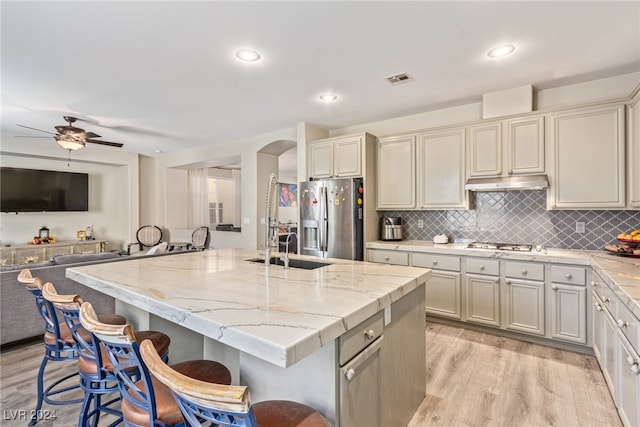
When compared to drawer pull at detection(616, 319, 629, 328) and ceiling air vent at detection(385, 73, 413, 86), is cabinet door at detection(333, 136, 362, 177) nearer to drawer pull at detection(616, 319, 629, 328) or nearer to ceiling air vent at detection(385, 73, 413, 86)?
ceiling air vent at detection(385, 73, 413, 86)

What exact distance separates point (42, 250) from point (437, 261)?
6696 mm

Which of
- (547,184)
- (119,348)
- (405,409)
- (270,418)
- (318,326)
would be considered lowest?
(405,409)

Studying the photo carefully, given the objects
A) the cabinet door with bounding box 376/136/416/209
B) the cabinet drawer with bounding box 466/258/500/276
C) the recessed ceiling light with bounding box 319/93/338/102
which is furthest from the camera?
the cabinet door with bounding box 376/136/416/209

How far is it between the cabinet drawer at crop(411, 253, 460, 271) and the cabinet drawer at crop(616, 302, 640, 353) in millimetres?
1577

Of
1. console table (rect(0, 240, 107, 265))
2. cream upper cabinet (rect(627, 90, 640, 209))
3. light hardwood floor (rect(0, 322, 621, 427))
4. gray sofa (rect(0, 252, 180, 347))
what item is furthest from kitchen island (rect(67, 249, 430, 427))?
console table (rect(0, 240, 107, 265))

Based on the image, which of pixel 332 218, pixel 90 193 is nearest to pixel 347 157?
pixel 332 218

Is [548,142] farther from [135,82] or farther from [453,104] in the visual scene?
[135,82]

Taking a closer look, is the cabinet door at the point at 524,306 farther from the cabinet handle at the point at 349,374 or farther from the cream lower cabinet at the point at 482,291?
the cabinet handle at the point at 349,374

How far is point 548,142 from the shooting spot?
2.99 meters

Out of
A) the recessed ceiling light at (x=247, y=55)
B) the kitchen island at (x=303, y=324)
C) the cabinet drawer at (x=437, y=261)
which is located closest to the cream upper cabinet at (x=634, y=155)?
the cabinet drawer at (x=437, y=261)

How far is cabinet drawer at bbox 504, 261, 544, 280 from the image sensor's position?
287 centimetres

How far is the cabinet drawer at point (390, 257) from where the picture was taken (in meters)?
3.62

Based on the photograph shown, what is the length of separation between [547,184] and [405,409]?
2.47 meters

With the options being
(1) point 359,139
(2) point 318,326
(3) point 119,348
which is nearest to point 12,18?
(3) point 119,348
